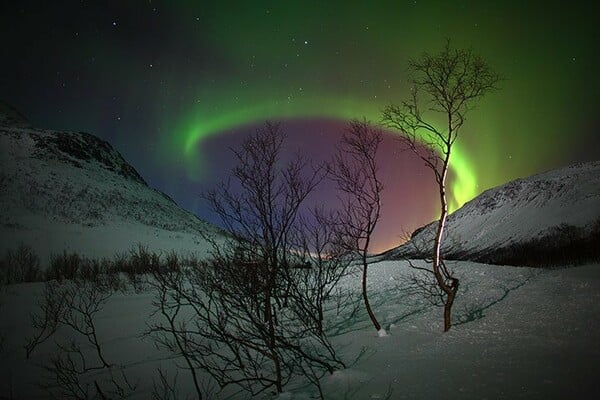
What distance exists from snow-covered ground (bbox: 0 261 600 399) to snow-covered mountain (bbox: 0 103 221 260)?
46.1m

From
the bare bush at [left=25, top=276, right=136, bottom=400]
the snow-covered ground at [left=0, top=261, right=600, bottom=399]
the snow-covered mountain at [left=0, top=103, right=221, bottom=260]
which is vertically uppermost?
the snow-covered mountain at [left=0, top=103, right=221, bottom=260]

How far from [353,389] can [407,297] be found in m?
7.83

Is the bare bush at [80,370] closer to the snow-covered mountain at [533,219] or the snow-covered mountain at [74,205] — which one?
the snow-covered mountain at [533,219]

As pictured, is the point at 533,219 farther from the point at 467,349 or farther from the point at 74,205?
the point at 74,205

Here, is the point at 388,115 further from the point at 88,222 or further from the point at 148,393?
the point at 88,222

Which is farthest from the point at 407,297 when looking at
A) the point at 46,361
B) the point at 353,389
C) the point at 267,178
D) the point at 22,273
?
the point at 22,273

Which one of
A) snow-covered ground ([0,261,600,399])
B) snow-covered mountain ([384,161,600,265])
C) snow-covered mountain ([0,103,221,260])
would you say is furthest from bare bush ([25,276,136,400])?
snow-covered mountain ([0,103,221,260])

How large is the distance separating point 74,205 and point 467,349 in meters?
85.6

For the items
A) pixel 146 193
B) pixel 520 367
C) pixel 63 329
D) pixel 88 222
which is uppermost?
Answer: pixel 146 193

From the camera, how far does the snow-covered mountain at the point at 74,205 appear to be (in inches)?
2306

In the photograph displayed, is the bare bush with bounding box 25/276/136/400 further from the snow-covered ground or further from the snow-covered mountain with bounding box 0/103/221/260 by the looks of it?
the snow-covered mountain with bounding box 0/103/221/260

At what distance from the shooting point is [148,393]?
32.2ft

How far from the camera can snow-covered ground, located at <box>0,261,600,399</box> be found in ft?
15.0

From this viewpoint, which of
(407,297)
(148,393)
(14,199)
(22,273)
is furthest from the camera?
(14,199)
